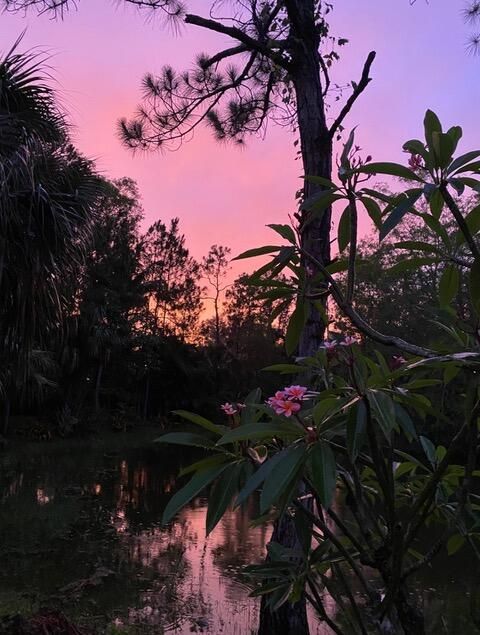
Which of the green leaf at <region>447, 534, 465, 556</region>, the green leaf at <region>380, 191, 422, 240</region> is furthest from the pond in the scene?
the green leaf at <region>380, 191, 422, 240</region>

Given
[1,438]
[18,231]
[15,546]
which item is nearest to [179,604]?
[15,546]

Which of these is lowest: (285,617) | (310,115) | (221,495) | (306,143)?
(285,617)

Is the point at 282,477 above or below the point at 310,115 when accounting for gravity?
below

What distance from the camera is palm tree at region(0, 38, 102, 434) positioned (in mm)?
5160

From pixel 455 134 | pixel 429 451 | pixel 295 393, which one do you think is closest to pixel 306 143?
pixel 429 451

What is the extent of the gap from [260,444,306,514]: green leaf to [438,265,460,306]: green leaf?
62 cm

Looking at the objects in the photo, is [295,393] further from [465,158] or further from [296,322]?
[465,158]

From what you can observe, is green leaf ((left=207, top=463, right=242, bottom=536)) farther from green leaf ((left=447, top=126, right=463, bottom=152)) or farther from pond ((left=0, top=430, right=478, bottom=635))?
pond ((left=0, top=430, right=478, bottom=635))

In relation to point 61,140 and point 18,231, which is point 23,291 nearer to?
point 18,231

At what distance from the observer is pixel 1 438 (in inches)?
597

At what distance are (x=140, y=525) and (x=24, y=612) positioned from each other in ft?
12.6

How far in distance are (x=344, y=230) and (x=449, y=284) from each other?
0.29m

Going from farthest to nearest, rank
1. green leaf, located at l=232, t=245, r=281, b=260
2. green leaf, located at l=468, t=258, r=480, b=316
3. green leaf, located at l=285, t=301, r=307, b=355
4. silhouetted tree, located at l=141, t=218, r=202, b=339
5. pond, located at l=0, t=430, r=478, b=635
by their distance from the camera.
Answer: silhouetted tree, located at l=141, t=218, r=202, b=339, pond, located at l=0, t=430, r=478, b=635, green leaf, located at l=285, t=301, r=307, b=355, green leaf, located at l=232, t=245, r=281, b=260, green leaf, located at l=468, t=258, r=480, b=316

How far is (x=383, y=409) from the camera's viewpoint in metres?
0.98
